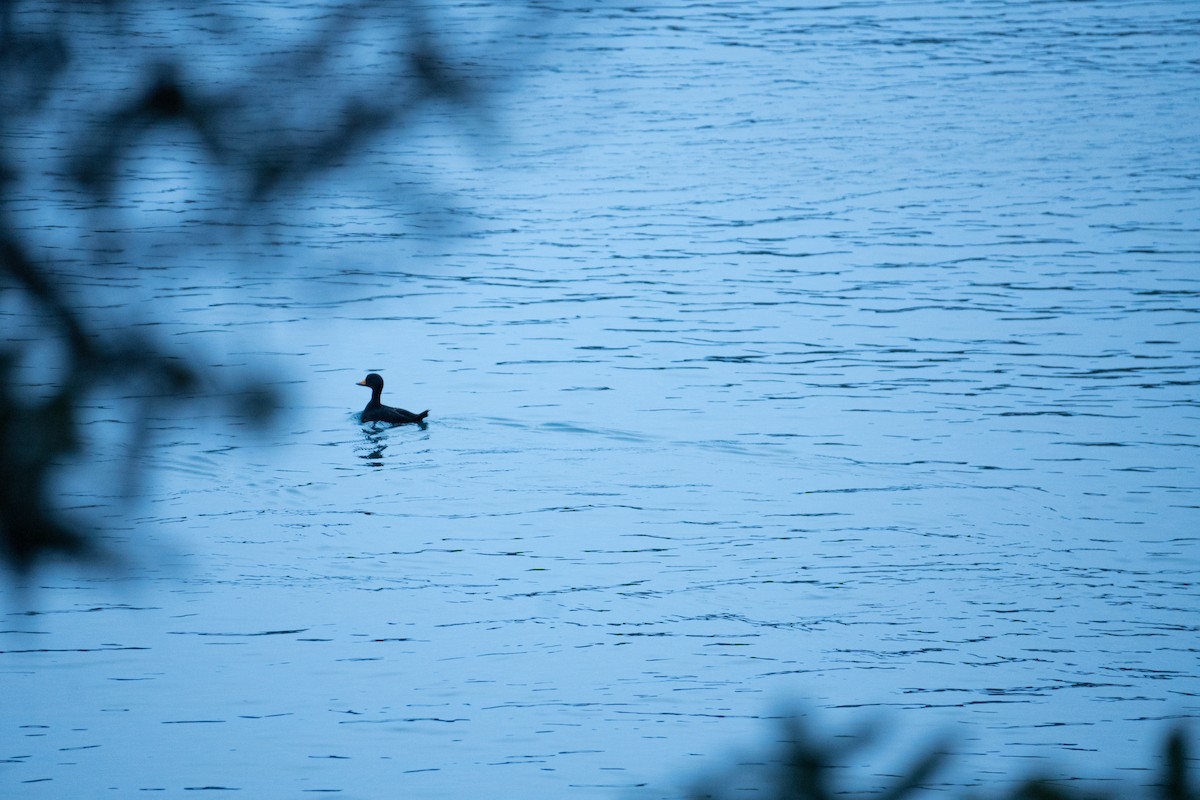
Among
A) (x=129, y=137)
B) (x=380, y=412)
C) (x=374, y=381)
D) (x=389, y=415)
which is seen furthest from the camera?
(x=374, y=381)

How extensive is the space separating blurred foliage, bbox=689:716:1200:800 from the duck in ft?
41.4

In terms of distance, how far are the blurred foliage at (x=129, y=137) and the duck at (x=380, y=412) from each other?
12.6m

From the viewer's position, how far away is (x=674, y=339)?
1812 cm

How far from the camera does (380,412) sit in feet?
48.2

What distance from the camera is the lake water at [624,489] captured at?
92.0 inches

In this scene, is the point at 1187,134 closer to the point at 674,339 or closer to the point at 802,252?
the point at 802,252

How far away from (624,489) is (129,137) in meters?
11.6

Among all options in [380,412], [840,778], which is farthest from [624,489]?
[840,778]

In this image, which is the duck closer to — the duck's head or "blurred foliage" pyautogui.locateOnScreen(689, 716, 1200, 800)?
the duck's head

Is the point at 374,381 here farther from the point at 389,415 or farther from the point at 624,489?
the point at 624,489

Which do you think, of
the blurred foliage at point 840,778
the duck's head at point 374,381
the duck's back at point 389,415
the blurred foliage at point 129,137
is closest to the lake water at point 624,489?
the blurred foliage at point 129,137

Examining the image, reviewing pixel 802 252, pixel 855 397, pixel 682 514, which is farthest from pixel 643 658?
pixel 802 252

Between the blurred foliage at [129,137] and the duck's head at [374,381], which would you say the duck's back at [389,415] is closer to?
the duck's head at [374,381]

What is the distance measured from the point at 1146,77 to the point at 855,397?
644 inches
